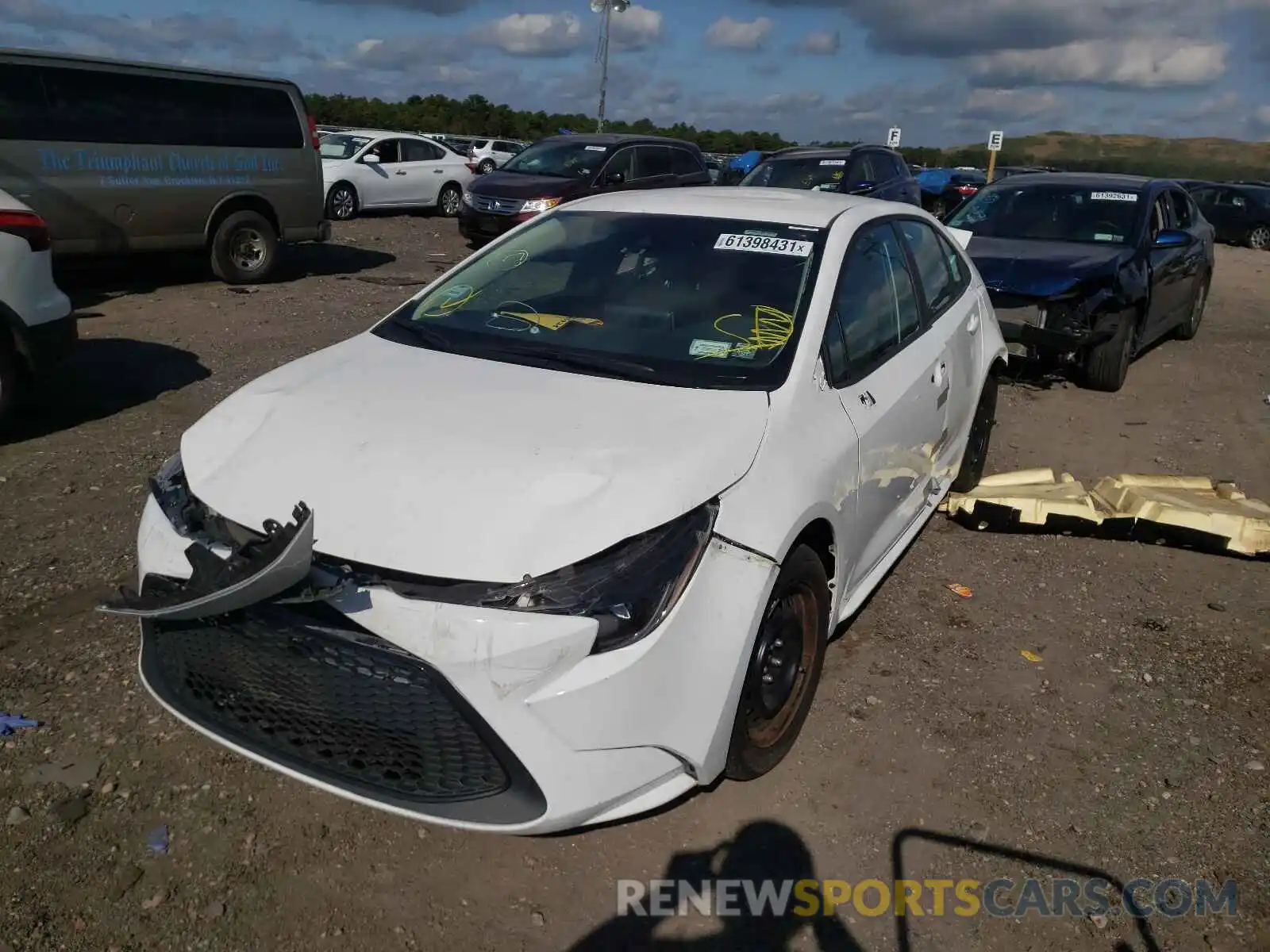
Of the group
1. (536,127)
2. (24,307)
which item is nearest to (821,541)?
(24,307)

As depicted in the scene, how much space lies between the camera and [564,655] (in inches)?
91.0

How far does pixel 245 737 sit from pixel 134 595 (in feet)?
1.52

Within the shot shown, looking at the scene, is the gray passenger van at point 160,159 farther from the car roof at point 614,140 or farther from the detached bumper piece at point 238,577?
the detached bumper piece at point 238,577

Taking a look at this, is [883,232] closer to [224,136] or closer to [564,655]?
[564,655]

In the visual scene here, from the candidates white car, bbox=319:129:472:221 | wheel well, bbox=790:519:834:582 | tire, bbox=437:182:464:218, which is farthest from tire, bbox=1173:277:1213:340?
tire, bbox=437:182:464:218

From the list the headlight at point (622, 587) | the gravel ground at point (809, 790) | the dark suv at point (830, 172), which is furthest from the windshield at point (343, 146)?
the headlight at point (622, 587)

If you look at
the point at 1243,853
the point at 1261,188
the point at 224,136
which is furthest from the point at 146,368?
the point at 1261,188

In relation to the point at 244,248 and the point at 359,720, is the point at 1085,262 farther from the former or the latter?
the point at 244,248

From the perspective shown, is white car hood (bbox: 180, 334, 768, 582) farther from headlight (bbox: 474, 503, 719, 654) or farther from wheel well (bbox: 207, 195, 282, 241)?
wheel well (bbox: 207, 195, 282, 241)

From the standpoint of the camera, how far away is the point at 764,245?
368 cm

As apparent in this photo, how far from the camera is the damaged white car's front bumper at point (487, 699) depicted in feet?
7.61

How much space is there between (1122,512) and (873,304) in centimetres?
228

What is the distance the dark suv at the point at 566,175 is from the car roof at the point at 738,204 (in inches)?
360

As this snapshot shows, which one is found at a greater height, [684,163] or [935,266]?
[684,163]
